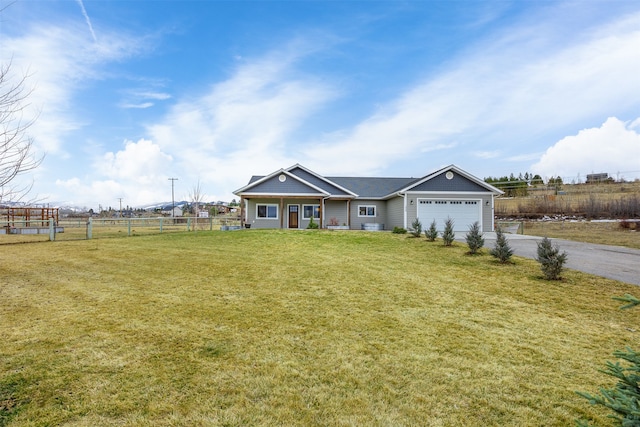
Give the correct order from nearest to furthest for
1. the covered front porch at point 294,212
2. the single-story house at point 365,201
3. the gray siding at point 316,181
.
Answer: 1. the single-story house at point 365,201
2. the covered front porch at point 294,212
3. the gray siding at point 316,181

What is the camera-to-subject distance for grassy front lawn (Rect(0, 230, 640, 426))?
109 inches

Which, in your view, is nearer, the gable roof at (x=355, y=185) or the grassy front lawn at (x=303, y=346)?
the grassy front lawn at (x=303, y=346)

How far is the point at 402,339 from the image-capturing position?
14.1ft

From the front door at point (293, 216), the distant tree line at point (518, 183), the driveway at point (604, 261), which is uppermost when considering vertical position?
the distant tree line at point (518, 183)

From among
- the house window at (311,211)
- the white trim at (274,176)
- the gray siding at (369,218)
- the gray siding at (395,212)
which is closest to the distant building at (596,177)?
the gray siding at (369,218)

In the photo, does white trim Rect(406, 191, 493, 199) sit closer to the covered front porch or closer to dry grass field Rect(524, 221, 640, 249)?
dry grass field Rect(524, 221, 640, 249)

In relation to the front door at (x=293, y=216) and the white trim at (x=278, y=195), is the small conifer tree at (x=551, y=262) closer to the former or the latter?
the white trim at (x=278, y=195)

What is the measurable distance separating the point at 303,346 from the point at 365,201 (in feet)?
69.5

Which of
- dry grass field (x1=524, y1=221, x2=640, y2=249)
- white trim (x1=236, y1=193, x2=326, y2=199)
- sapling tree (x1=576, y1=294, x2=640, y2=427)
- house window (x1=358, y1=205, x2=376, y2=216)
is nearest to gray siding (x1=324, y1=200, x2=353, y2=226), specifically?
house window (x1=358, y1=205, x2=376, y2=216)

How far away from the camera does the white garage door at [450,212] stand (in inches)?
819

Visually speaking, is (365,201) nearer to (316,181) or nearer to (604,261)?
(316,181)

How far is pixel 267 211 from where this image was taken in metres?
23.5

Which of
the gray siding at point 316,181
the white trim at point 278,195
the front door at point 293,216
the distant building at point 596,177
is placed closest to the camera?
the white trim at point 278,195

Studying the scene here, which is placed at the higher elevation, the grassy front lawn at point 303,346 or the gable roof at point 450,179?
the gable roof at point 450,179
